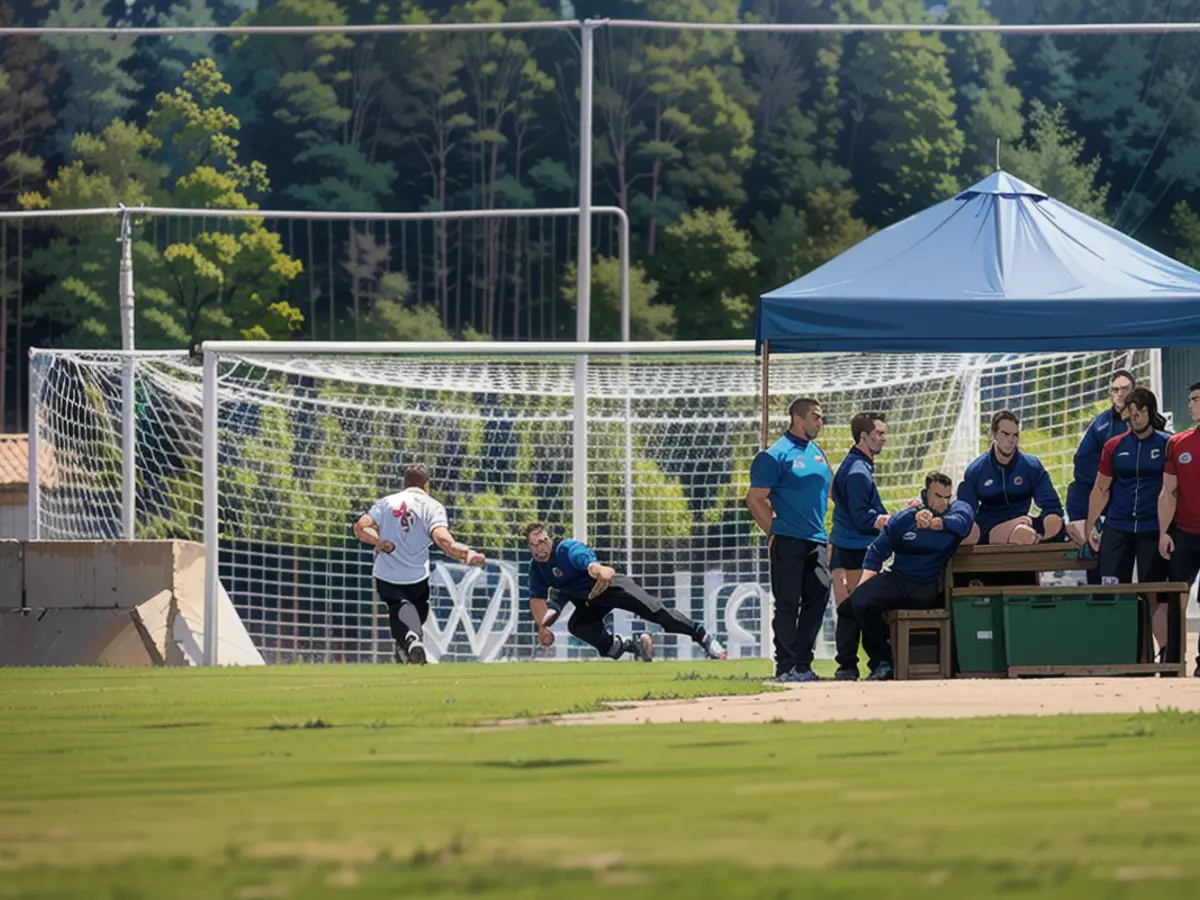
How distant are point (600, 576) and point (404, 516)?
5.02 feet

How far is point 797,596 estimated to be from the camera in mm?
14375

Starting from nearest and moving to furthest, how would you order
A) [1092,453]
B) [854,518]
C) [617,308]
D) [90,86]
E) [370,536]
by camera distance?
[854,518] → [1092,453] → [370,536] → [617,308] → [90,86]

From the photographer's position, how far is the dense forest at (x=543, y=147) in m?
88.5

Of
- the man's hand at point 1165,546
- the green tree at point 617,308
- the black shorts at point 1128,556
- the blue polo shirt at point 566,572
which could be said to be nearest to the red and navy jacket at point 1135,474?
the black shorts at point 1128,556

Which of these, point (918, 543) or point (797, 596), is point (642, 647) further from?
point (918, 543)

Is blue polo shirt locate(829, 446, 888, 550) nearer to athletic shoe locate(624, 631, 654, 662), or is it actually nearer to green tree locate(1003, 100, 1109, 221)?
athletic shoe locate(624, 631, 654, 662)

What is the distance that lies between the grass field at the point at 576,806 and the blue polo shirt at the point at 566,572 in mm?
4522

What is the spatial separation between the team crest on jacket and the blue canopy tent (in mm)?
2888

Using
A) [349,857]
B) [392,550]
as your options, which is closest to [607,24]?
[392,550]

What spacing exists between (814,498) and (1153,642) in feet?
6.89

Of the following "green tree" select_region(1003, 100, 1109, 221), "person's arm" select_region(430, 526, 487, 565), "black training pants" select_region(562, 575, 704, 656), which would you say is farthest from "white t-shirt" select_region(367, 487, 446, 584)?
"green tree" select_region(1003, 100, 1109, 221)

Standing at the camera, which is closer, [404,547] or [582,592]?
[582,592]

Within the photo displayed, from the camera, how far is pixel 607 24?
2481cm

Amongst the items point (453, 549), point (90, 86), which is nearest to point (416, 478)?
point (453, 549)
